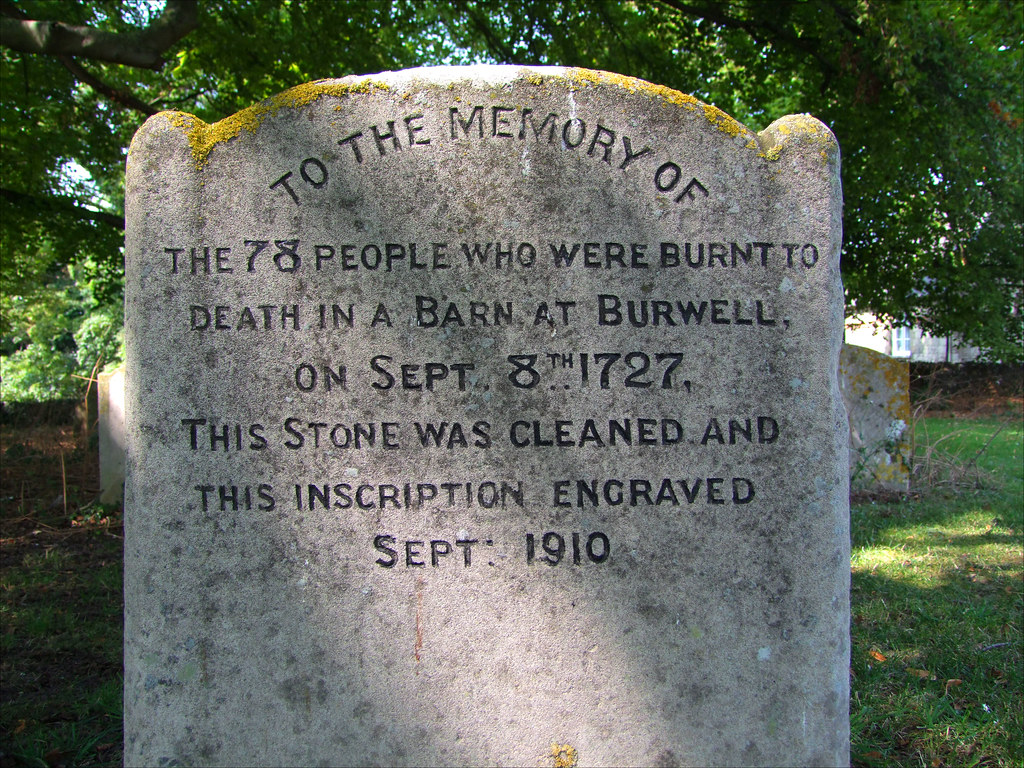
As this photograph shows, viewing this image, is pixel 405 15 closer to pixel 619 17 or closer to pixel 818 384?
pixel 619 17

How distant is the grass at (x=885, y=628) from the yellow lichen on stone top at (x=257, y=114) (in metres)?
2.34

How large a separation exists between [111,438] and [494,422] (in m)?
6.10

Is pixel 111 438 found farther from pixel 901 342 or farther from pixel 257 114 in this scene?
pixel 901 342

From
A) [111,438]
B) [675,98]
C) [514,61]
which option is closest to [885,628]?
[675,98]

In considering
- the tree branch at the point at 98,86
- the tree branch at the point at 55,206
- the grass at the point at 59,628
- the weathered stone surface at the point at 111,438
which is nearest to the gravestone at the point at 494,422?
the grass at the point at 59,628

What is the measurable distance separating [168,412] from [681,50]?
9.41m

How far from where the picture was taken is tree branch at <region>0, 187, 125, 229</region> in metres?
7.44

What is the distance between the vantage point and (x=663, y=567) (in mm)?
2266

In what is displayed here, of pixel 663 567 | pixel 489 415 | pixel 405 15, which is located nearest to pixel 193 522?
pixel 489 415

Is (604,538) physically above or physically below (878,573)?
above

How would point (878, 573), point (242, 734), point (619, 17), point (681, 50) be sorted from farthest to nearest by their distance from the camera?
1. point (681, 50)
2. point (619, 17)
3. point (878, 573)
4. point (242, 734)

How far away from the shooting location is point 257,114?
2.29 m

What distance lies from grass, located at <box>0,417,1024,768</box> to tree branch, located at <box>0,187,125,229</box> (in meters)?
2.81

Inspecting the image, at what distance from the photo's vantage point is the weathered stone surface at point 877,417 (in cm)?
725
